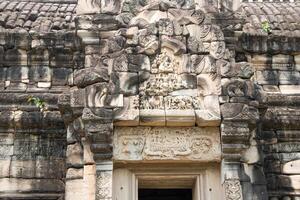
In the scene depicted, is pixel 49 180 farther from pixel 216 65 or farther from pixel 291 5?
pixel 291 5

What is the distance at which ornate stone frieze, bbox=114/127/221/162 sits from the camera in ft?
24.4

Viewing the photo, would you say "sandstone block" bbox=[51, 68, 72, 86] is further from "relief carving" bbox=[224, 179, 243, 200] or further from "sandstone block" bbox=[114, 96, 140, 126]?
"relief carving" bbox=[224, 179, 243, 200]

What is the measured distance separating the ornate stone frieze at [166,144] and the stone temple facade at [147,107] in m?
0.01

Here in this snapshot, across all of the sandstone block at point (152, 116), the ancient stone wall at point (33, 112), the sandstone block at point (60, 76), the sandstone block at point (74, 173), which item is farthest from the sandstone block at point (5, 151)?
the sandstone block at point (152, 116)

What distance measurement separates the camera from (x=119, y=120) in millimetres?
7254

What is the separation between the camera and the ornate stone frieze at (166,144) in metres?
7.43

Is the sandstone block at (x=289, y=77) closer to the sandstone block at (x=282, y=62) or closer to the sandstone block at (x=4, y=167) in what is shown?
the sandstone block at (x=282, y=62)

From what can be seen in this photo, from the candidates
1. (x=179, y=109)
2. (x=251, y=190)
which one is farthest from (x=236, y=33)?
(x=251, y=190)

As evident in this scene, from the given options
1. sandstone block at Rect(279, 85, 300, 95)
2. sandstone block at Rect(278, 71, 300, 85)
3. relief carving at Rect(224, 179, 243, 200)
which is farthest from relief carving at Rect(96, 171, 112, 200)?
sandstone block at Rect(278, 71, 300, 85)

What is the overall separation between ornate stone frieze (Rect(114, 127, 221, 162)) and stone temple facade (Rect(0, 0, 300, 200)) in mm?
14

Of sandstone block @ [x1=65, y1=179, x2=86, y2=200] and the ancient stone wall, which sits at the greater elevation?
the ancient stone wall

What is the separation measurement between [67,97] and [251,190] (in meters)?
2.87

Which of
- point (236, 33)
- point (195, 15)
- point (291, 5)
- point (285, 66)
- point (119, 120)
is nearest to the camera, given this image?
point (119, 120)

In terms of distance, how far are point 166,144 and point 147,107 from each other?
0.60 m
